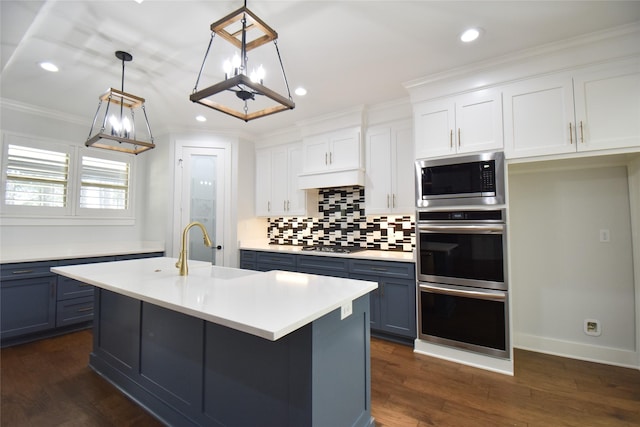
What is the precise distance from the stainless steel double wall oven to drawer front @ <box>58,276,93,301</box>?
12.3ft

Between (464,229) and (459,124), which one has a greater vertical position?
(459,124)

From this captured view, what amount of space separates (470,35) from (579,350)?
2889 mm

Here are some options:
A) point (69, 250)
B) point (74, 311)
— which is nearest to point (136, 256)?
point (69, 250)

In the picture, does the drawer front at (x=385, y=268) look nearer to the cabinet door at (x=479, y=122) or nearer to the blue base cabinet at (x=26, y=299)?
the cabinet door at (x=479, y=122)

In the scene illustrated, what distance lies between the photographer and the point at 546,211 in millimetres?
2801

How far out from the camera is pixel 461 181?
8.45 ft

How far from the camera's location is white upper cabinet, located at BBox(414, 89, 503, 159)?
8.17 ft

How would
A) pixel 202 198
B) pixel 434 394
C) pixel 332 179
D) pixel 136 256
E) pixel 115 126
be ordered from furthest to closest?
pixel 202 198 < pixel 136 256 < pixel 332 179 < pixel 115 126 < pixel 434 394

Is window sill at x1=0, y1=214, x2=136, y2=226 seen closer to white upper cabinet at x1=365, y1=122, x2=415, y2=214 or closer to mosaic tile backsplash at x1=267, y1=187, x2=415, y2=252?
mosaic tile backsplash at x1=267, y1=187, x2=415, y2=252

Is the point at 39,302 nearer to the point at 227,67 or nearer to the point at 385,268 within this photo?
the point at 227,67

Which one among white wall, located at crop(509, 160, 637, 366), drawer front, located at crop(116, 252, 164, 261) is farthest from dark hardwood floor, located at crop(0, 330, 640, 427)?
drawer front, located at crop(116, 252, 164, 261)

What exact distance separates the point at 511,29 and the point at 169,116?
12.3ft

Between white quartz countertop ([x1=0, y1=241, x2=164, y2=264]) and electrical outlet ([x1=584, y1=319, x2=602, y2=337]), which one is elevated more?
white quartz countertop ([x1=0, y1=241, x2=164, y2=264])

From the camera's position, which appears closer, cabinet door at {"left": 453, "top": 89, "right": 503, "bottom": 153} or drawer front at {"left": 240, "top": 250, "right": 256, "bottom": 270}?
cabinet door at {"left": 453, "top": 89, "right": 503, "bottom": 153}
